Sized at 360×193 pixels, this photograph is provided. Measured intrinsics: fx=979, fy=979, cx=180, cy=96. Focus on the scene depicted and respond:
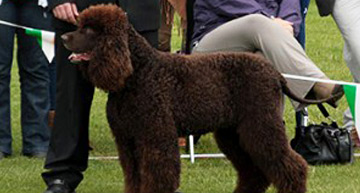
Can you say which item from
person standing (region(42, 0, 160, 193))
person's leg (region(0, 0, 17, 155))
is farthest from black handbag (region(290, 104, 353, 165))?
person's leg (region(0, 0, 17, 155))

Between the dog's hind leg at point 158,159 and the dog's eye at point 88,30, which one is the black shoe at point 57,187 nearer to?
the dog's hind leg at point 158,159

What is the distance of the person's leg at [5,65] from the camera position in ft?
26.6

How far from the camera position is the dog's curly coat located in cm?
571

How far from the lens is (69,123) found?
21.1ft

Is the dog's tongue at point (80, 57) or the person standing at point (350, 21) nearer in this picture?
the dog's tongue at point (80, 57)

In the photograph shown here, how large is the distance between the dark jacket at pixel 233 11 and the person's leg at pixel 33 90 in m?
1.45

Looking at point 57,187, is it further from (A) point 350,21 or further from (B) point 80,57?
(A) point 350,21

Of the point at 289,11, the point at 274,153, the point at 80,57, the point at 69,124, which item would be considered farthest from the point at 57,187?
the point at 289,11

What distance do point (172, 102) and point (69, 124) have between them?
924 millimetres

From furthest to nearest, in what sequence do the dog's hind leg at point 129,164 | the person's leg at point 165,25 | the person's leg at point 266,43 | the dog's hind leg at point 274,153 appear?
the person's leg at point 165,25 < the person's leg at point 266,43 < the dog's hind leg at point 274,153 < the dog's hind leg at point 129,164

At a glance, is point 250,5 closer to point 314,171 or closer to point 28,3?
point 314,171

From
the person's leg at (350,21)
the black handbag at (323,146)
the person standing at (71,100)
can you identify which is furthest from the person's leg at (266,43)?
the person's leg at (350,21)

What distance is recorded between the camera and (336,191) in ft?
22.3

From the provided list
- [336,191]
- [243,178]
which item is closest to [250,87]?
[243,178]
